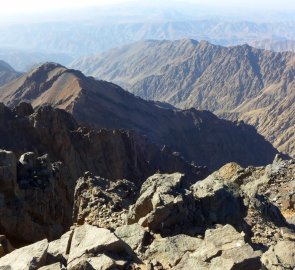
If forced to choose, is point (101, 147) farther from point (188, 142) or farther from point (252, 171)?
point (188, 142)

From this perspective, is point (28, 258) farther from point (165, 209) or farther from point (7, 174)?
point (7, 174)

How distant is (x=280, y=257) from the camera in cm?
1191

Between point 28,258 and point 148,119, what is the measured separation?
126510 mm

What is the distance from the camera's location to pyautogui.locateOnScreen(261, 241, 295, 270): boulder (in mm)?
11453

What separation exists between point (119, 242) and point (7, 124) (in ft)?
161

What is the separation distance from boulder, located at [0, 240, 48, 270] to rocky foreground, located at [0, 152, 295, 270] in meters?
0.02

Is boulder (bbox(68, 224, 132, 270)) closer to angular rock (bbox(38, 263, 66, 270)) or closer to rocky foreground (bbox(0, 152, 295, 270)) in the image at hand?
rocky foreground (bbox(0, 152, 295, 270))

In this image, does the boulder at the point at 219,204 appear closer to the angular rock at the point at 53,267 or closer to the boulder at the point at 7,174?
the angular rock at the point at 53,267

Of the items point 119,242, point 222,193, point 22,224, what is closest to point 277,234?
point 222,193

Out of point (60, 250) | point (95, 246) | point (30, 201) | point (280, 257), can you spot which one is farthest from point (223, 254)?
point (30, 201)

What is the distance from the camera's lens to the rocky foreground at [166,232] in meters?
11.7

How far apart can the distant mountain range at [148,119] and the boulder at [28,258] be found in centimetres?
10108

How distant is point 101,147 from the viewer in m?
66.4


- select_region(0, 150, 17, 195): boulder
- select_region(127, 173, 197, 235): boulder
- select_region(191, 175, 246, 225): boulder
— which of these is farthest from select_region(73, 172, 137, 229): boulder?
select_region(0, 150, 17, 195): boulder
